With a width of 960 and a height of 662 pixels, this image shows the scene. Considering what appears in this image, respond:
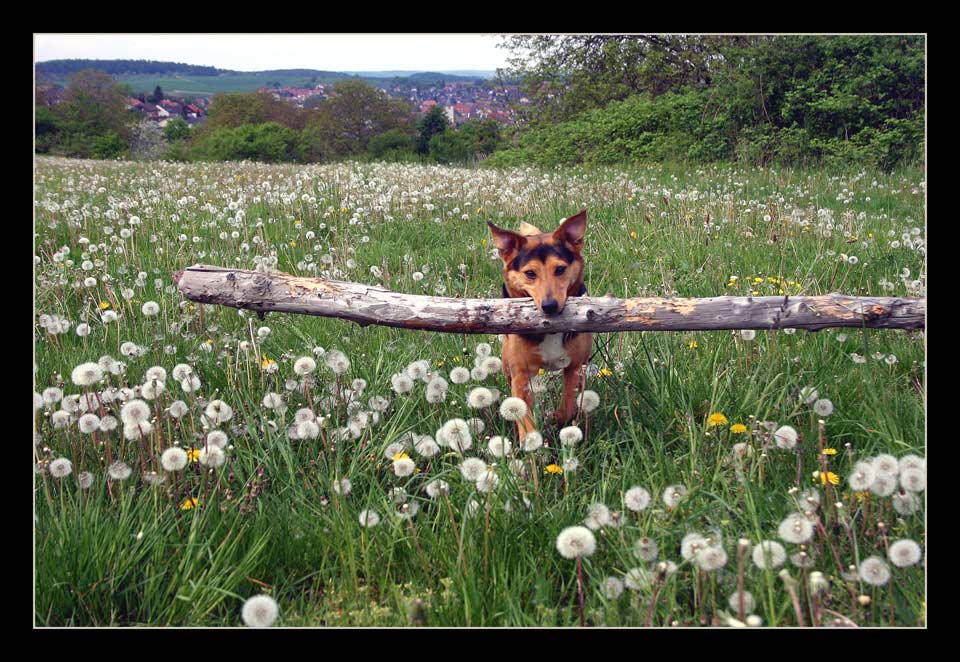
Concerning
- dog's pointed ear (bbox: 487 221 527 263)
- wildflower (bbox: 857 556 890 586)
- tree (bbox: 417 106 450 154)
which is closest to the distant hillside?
dog's pointed ear (bbox: 487 221 527 263)

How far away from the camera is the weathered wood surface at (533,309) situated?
2.90 meters

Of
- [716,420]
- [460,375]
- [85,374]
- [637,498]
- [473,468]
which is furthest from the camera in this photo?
[460,375]

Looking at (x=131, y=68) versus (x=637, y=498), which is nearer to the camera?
(x=637, y=498)

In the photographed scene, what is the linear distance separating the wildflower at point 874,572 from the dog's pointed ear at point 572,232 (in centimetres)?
200

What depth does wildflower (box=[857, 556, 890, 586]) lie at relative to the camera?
213cm

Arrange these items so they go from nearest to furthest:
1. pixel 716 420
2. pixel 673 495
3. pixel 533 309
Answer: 1. pixel 673 495
2. pixel 533 309
3. pixel 716 420

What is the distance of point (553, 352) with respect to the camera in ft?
12.1

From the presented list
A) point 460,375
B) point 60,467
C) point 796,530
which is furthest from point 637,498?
point 60,467

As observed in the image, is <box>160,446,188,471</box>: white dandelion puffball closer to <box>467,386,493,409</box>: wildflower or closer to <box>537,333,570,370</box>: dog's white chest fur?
<box>467,386,493,409</box>: wildflower

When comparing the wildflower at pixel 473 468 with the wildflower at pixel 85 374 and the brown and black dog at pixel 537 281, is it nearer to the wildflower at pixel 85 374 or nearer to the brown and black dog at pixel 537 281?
the brown and black dog at pixel 537 281

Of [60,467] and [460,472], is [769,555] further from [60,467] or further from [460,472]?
[60,467]

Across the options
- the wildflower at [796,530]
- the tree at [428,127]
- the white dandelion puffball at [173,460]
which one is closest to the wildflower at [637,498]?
the wildflower at [796,530]

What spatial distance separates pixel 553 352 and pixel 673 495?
1.22 metres

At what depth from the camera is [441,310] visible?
9.77 feet
